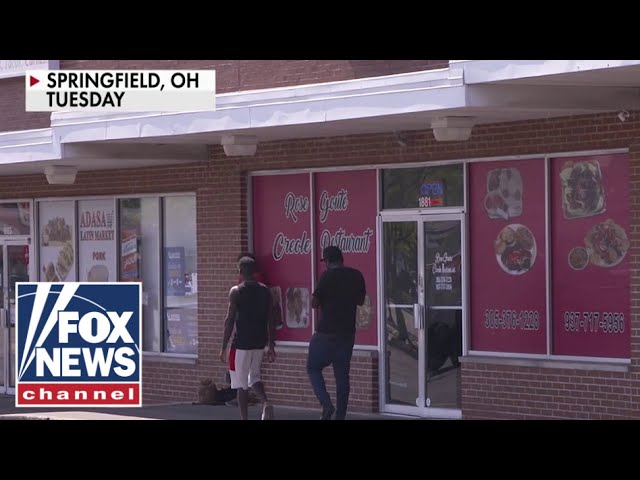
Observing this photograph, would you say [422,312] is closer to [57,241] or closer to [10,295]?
[57,241]

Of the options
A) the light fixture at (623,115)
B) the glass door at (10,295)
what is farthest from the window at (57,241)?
the light fixture at (623,115)

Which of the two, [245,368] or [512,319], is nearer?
[245,368]

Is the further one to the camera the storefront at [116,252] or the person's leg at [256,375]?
the storefront at [116,252]

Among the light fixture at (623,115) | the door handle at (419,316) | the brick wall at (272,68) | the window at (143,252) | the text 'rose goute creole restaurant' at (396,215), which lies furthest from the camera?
the window at (143,252)

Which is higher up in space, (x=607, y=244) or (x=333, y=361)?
(x=607, y=244)

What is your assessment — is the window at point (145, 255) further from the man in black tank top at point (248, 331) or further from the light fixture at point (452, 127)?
the light fixture at point (452, 127)

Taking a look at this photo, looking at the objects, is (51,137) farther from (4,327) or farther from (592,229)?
(592,229)

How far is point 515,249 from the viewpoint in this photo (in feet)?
43.8

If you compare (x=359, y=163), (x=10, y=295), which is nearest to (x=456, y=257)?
(x=359, y=163)

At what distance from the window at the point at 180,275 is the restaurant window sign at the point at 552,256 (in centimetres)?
468

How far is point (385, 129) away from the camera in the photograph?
1406cm

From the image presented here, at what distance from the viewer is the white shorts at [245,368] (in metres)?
13.2

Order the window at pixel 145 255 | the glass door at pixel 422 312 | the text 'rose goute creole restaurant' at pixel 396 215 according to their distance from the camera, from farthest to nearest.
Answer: the window at pixel 145 255 → the glass door at pixel 422 312 → the text 'rose goute creole restaurant' at pixel 396 215

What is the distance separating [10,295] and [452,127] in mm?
9596
